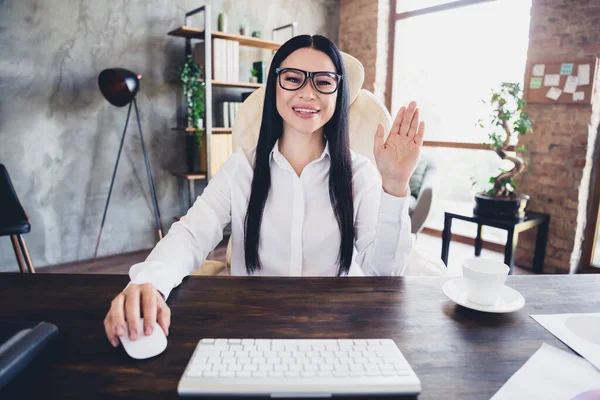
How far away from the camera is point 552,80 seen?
10.5 feet

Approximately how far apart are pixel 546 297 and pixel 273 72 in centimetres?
98

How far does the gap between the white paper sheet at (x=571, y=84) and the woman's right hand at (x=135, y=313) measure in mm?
3401

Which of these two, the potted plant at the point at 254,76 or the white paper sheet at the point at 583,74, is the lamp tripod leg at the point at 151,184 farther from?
the white paper sheet at the point at 583,74

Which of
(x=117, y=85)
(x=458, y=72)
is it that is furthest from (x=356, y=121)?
(x=458, y=72)

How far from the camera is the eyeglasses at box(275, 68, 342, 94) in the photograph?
1254 millimetres

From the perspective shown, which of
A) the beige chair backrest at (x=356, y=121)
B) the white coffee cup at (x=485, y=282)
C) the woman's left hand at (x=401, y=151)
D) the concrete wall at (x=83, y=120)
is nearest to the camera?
the white coffee cup at (x=485, y=282)

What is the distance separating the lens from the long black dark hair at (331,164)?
4.28 ft

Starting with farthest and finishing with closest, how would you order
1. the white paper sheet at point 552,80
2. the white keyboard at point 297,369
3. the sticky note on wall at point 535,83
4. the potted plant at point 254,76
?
the potted plant at point 254,76 → the sticky note on wall at point 535,83 → the white paper sheet at point 552,80 → the white keyboard at point 297,369

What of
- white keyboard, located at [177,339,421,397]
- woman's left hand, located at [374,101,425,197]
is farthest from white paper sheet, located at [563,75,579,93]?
white keyboard, located at [177,339,421,397]

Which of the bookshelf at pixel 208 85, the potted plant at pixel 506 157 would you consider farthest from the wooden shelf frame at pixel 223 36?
the potted plant at pixel 506 157

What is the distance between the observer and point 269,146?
4.53 ft

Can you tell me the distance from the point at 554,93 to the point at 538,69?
0.24 meters

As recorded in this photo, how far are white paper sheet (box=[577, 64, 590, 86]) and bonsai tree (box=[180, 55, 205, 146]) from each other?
9.58 ft

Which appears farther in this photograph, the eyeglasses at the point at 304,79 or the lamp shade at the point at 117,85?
the lamp shade at the point at 117,85
